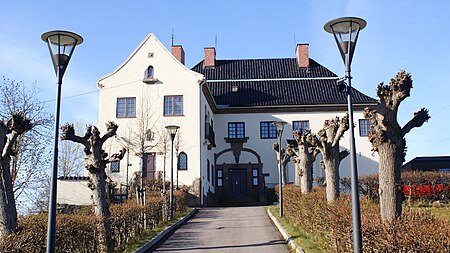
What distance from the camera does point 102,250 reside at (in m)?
12.9

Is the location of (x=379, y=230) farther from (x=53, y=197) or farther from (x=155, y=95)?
(x=155, y=95)

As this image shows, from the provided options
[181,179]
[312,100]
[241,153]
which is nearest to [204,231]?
[181,179]

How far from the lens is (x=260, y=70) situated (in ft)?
152

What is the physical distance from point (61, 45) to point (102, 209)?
586cm

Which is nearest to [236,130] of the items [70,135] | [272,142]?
[272,142]

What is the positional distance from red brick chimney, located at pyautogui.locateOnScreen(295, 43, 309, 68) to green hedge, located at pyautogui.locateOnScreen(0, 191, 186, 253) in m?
31.0

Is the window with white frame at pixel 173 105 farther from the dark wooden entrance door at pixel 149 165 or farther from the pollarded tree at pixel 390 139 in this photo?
the pollarded tree at pixel 390 139

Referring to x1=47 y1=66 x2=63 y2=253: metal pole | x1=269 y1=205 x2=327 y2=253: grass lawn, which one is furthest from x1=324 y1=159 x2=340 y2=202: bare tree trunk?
x1=47 y1=66 x2=63 y2=253: metal pole

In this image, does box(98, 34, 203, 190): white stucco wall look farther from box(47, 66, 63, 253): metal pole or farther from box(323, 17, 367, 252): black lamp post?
box(323, 17, 367, 252): black lamp post

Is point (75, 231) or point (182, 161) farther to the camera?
point (182, 161)

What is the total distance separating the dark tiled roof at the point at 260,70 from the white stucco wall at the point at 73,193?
17.4m

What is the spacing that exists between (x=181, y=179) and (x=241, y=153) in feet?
27.8

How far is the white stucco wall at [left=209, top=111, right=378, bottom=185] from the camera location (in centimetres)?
4081

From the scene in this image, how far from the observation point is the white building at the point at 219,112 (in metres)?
34.7
